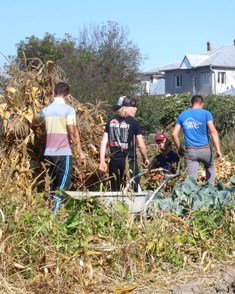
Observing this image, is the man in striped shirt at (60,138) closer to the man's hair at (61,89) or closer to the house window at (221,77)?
the man's hair at (61,89)

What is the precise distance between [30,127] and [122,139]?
116 cm

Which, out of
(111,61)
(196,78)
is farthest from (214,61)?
(111,61)

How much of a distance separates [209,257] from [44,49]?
107 feet

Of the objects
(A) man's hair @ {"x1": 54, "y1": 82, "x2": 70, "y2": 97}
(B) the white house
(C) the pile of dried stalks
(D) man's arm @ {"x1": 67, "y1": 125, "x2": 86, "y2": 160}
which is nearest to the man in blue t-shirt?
(C) the pile of dried stalks

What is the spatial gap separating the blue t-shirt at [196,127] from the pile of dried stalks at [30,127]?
3.85 ft

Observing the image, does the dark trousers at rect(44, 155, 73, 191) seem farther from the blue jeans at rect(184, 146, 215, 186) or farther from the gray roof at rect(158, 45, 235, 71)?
the gray roof at rect(158, 45, 235, 71)

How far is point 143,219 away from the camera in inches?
248

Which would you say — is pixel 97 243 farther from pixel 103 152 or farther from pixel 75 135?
pixel 103 152

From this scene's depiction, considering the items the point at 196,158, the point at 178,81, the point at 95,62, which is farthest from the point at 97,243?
the point at 178,81

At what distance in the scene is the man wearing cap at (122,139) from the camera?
8391 mm

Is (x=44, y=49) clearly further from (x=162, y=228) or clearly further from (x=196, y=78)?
(x=196, y=78)

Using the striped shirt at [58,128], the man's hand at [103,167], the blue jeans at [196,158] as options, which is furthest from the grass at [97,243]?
the blue jeans at [196,158]

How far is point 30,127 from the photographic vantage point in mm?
8539

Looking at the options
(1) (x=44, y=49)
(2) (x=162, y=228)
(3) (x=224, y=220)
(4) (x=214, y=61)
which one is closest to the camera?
(2) (x=162, y=228)
